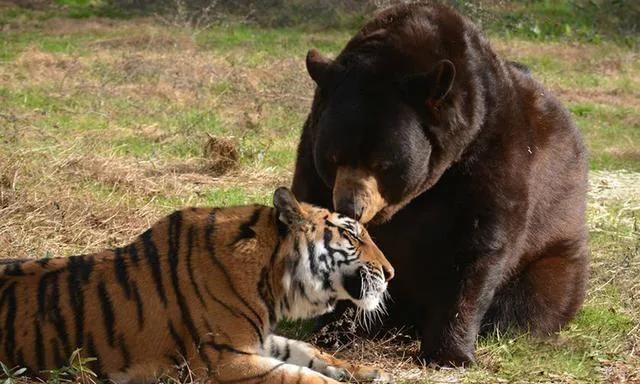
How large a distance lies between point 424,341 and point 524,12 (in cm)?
1797

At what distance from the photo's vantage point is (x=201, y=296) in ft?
16.6

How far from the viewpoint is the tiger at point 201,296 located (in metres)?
5.00

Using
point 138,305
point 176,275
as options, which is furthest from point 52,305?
point 176,275

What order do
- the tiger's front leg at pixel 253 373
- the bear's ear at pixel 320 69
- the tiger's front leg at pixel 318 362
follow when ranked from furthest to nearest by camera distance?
the bear's ear at pixel 320 69 → the tiger's front leg at pixel 318 362 → the tiger's front leg at pixel 253 373

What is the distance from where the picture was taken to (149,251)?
17.2 feet

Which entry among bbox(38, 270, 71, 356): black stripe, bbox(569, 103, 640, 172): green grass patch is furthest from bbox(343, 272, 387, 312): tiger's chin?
bbox(569, 103, 640, 172): green grass patch

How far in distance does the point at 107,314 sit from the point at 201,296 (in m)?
0.44

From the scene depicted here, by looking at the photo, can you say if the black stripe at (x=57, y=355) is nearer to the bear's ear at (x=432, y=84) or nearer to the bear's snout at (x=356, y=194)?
the bear's snout at (x=356, y=194)

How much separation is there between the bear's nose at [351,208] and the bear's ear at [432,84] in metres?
0.60

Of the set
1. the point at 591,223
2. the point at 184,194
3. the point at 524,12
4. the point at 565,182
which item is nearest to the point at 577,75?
the point at 524,12

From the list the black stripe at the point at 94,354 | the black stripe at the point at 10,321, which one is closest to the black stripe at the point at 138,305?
the black stripe at the point at 94,354

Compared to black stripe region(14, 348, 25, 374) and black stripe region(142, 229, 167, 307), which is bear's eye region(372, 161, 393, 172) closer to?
black stripe region(142, 229, 167, 307)

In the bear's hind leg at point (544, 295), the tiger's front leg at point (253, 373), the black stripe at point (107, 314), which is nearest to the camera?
the tiger's front leg at point (253, 373)

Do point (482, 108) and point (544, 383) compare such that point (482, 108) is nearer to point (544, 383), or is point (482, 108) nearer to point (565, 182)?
point (565, 182)
